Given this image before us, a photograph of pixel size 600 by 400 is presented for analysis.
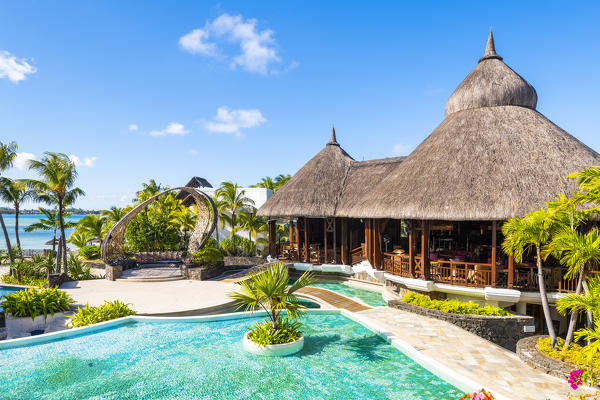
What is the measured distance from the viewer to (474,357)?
7840 millimetres

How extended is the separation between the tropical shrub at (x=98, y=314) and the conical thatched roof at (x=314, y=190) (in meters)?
9.17

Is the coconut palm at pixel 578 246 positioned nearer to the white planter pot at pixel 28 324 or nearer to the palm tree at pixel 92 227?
the white planter pot at pixel 28 324

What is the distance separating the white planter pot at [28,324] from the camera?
34.3 feet

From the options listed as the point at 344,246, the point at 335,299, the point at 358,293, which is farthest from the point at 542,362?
the point at 344,246

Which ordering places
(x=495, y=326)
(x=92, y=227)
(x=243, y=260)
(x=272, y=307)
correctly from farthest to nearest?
(x=92, y=227) < (x=243, y=260) < (x=495, y=326) < (x=272, y=307)

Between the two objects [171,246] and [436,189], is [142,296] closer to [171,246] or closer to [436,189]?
[171,246]

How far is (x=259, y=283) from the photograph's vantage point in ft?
27.0

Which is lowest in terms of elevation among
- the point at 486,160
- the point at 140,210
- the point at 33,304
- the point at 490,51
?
the point at 33,304

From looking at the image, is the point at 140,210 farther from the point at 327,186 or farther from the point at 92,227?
the point at 327,186

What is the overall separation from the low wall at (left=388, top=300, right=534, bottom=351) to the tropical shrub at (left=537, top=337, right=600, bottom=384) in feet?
5.71

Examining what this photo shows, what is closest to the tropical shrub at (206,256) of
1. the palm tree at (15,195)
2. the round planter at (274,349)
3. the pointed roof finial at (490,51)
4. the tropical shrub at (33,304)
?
the tropical shrub at (33,304)

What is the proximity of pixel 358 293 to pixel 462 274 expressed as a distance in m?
4.88

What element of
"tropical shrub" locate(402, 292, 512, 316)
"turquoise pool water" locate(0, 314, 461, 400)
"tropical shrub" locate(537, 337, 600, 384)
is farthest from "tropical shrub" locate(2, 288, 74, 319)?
"tropical shrub" locate(537, 337, 600, 384)

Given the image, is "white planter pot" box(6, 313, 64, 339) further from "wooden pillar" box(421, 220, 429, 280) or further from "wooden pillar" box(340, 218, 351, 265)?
"wooden pillar" box(421, 220, 429, 280)
